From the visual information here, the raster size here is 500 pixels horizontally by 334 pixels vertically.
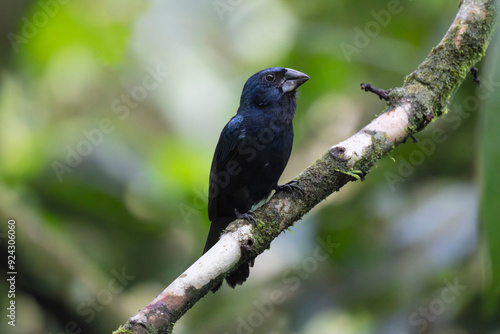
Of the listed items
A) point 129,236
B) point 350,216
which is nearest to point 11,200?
point 129,236

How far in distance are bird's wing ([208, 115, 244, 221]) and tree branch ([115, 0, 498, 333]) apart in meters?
0.68

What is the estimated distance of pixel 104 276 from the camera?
3.75 m

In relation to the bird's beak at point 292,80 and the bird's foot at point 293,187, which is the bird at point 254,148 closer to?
the bird's beak at point 292,80

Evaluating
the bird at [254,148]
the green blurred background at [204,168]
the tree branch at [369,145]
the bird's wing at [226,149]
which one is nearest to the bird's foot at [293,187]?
the tree branch at [369,145]

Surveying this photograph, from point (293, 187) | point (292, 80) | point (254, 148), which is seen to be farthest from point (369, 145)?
point (292, 80)

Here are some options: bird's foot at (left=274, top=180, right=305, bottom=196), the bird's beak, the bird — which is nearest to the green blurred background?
the bird

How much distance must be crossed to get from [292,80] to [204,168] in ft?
3.87

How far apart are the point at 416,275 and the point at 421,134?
1.15 metres

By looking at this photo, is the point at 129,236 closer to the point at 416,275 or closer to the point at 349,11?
the point at 416,275

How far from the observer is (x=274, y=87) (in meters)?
3.52

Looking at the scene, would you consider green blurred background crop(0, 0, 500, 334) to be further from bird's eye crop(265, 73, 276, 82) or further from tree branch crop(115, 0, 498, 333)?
bird's eye crop(265, 73, 276, 82)

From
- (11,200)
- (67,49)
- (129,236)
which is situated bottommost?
(129,236)

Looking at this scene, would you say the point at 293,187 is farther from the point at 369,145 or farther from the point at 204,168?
the point at 204,168

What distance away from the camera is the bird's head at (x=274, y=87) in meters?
3.49
